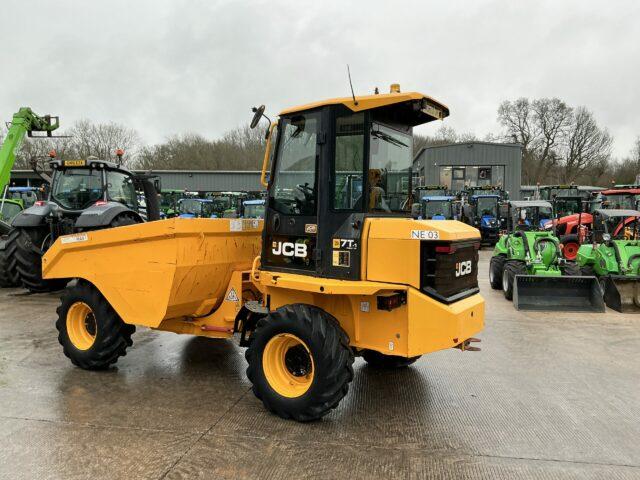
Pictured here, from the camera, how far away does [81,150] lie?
Result: 50.4 meters

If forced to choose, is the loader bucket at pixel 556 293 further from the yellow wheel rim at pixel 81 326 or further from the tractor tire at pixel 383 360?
the yellow wheel rim at pixel 81 326

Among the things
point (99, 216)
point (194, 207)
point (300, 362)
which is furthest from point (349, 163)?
point (194, 207)

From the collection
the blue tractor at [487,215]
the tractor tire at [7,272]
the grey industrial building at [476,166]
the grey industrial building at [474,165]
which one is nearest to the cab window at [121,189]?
the tractor tire at [7,272]

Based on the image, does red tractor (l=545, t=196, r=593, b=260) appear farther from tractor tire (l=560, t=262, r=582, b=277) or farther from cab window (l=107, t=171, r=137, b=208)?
cab window (l=107, t=171, r=137, b=208)

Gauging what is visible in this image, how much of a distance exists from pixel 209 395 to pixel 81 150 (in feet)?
171

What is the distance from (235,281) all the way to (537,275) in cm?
610

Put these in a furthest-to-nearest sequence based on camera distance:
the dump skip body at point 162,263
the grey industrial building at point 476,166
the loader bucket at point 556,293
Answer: the grey industrial building at point 476,166 → the loader bucket at point 556,293 → the dump skip body at point 162,263

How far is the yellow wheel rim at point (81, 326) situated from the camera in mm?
5180

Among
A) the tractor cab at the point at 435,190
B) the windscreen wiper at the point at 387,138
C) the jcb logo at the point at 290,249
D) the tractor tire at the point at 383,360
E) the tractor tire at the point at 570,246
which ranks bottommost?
the tractor tire at the point at 383,360

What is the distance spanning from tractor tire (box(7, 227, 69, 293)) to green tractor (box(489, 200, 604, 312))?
8.06 meters

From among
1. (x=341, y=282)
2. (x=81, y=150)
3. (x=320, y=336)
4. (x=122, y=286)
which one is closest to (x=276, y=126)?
(x=341, y=282)

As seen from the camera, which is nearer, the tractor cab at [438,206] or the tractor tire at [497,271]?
the tractor tire at [497,271]

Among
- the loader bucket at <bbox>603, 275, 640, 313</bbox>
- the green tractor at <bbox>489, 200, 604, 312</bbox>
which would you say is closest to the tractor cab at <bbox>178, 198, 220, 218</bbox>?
the green tractor at <bbox>489, 200, 604, 312</bbox>

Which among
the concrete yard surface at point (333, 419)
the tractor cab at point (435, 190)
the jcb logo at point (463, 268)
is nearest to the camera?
the concrete yard surface at point (333, 419)
